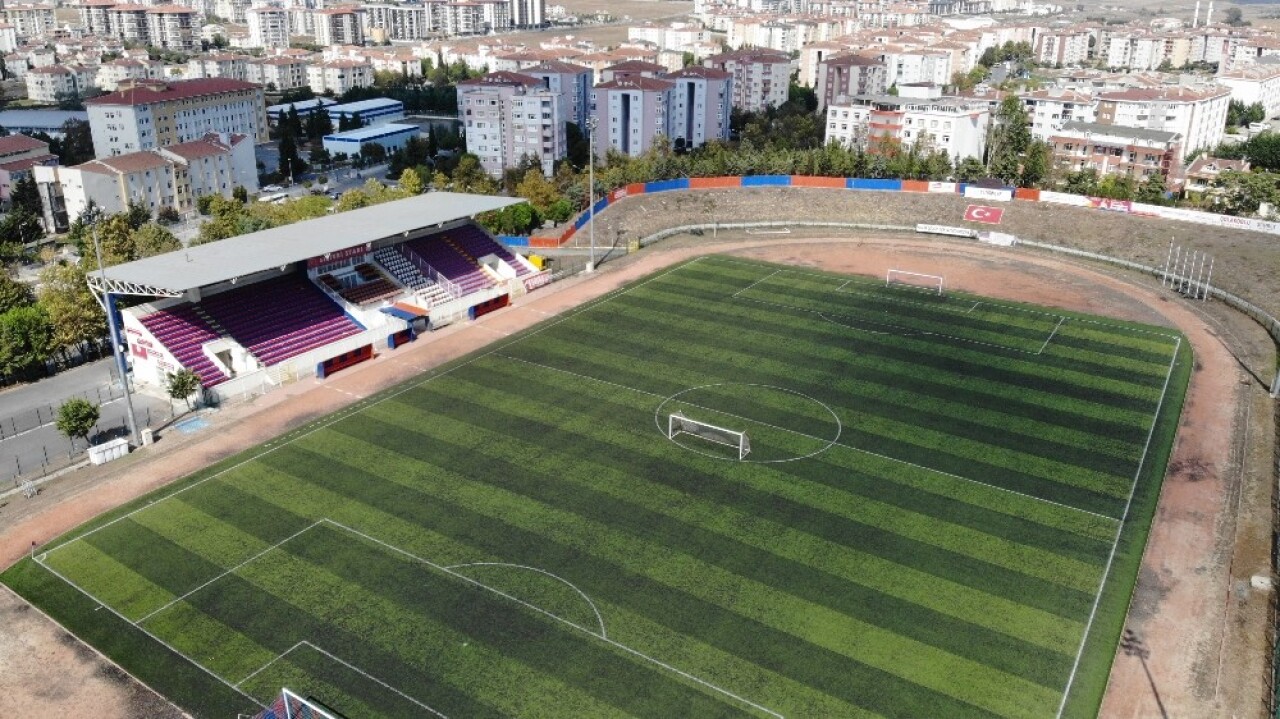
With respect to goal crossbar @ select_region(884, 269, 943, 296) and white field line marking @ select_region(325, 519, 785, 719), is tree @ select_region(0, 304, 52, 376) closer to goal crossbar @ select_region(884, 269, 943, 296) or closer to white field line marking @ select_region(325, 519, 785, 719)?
white field line marking @ select_region(325, 519, 785, 719)

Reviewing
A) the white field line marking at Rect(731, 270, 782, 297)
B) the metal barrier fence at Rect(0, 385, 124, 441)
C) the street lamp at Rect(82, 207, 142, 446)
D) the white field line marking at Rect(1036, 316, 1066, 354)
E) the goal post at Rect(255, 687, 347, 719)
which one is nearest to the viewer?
the goal post at Rect(255, 687, 347, 719)

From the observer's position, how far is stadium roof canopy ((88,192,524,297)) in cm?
4069

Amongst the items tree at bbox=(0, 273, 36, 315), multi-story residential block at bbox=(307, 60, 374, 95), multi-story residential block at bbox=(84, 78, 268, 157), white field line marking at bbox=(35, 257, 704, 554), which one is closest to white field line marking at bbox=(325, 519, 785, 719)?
white field line marking at bbox=(35, 257, 704, 554)

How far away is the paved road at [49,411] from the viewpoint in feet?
121

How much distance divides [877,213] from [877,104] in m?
44.8

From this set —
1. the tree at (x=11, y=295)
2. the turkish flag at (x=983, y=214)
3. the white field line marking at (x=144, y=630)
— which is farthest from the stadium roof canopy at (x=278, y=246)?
the turkish flag at (x=983, y=214)

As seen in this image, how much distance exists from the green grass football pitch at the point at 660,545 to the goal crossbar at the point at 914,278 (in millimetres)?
11912

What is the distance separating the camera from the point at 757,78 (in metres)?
139

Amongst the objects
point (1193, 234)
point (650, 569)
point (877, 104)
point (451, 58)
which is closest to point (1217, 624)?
point (650, 569)

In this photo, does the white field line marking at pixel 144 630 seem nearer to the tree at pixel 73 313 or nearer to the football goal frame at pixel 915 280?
the tree at pixel 73 313

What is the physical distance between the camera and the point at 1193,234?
65.1 m

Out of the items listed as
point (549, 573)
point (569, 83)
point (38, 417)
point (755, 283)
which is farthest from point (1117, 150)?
point (38, 417)

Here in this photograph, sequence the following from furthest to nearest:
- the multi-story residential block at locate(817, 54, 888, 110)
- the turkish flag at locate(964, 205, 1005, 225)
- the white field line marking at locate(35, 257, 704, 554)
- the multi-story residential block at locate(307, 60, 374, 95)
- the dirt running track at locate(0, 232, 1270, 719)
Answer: the multi-story residential block at locate(307, 60, 374, 95)
the multi-story residential block at locate(817, 54, 888, 110)
the turkish flag at locate(964, 205, 1005, 225)
the white field line marking at locate(35, 257, 704, 554)
the dirt running track at locate(0, 232, 1270, 719)

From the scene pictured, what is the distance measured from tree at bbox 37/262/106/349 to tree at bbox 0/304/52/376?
0.47 m
